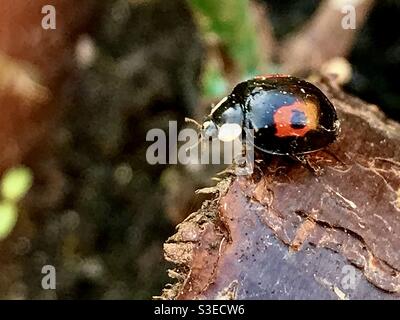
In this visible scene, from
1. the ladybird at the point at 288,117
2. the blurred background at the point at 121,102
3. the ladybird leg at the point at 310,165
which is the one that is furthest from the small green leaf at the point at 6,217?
the ladybird leg at the point at 310,165

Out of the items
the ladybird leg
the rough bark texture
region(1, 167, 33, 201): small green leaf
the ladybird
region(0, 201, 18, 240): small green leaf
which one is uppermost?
the ladybird

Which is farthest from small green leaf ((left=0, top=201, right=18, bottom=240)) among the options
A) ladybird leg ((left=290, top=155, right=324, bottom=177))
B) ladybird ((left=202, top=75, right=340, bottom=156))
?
ladybird leg ((left=290, top=155, right=324, bottom=177))

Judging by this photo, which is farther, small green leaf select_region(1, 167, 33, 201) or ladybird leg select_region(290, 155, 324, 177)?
small green leaf select_region(1, 167, 33, 201)

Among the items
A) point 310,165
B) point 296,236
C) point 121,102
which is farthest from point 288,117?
point 121,102

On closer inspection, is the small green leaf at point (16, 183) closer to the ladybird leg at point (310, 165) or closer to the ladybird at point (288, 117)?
the ladybird at point (288, 117)

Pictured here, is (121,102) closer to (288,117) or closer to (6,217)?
(6,217)

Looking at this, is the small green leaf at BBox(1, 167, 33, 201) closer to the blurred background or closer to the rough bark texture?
the blurred background
